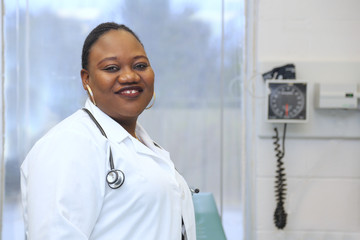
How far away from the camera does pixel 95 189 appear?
2.90 feet

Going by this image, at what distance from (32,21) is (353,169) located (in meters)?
1.72

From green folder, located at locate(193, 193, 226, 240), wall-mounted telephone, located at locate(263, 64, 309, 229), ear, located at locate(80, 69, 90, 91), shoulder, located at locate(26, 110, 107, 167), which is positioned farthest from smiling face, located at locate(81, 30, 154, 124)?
wall-mounted telephone, located at locate(263, 64, 309, 229)

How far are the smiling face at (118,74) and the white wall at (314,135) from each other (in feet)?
3.49

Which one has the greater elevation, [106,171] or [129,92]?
[129,92]

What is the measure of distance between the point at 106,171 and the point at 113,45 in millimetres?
313

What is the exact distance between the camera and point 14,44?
6.52ft

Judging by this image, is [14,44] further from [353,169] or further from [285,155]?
[353,169]

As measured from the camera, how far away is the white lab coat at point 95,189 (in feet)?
2.77

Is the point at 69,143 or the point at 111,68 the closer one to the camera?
the point at 69,143

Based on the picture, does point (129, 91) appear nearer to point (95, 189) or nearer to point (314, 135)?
point (95, 189)

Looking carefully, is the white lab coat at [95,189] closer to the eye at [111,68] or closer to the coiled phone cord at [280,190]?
the eye at [111,68]

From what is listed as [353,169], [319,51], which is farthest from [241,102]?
[353,169]

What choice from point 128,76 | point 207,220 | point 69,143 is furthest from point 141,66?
point 207,220

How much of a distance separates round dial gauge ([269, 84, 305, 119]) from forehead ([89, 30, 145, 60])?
1044mm
